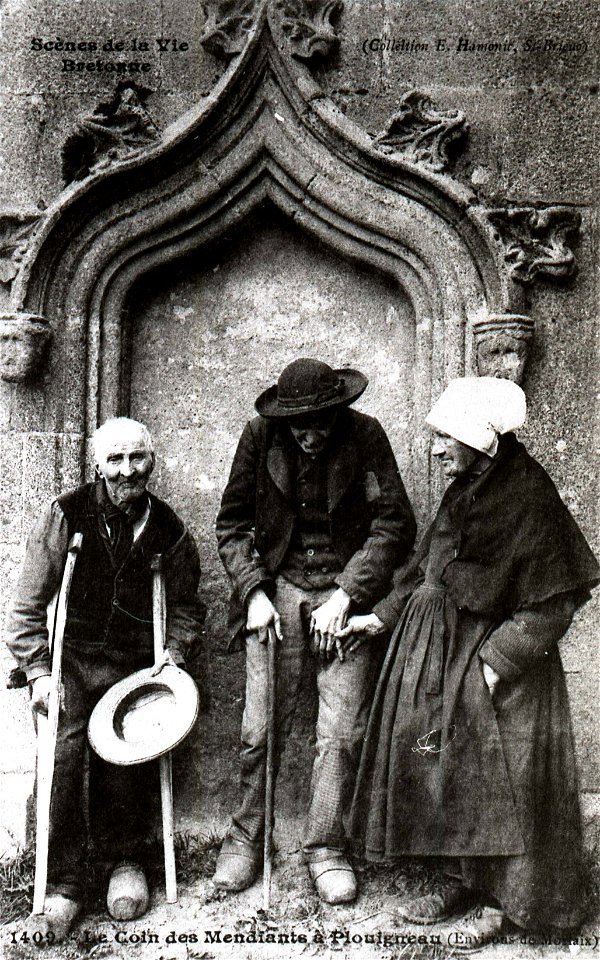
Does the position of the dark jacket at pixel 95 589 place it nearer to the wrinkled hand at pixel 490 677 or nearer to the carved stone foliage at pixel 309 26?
the wrinkled hand at pixel 490 677

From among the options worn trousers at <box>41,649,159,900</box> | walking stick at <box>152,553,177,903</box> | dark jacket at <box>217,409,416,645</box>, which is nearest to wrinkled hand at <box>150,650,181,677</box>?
walking stick at <box>152,553,177,903</box>

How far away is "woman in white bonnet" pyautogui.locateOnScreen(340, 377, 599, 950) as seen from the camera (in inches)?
151

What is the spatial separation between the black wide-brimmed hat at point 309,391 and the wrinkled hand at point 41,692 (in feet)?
4.66

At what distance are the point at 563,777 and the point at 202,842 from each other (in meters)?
1.74

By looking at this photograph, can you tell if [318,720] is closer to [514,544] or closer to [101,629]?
[101,629]

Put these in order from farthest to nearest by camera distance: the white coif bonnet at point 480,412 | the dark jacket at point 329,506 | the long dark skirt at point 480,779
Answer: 1. the dark jacket at point 329,506
2. the white coif bonnet at point 480,412
3. the long dark skirt at point 480,779

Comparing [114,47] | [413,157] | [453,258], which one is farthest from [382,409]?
[114,47]

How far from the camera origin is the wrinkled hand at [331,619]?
421 centimetres

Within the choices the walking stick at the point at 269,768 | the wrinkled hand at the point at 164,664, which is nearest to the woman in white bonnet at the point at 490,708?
the walking stick at the point at 269,768

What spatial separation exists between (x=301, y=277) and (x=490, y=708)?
2315 mm

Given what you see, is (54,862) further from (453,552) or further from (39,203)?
(39,203)

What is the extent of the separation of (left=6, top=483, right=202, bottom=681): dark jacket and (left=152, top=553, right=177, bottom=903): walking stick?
0.04 meters

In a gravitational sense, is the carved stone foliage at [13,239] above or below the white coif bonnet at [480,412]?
above

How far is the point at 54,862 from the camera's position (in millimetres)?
4059
